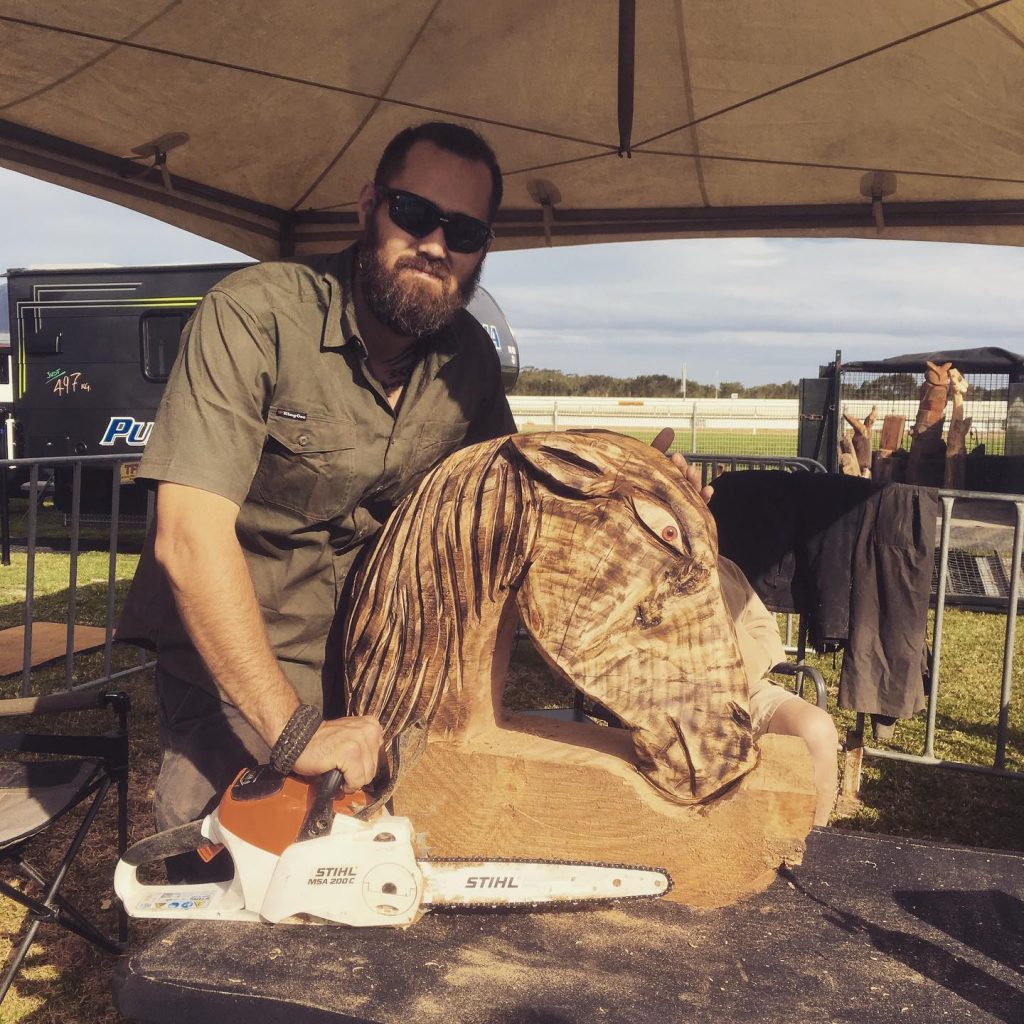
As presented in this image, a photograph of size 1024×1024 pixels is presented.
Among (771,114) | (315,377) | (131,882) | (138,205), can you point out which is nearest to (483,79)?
(771,114)

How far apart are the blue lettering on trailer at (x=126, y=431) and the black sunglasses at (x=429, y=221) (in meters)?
9.58

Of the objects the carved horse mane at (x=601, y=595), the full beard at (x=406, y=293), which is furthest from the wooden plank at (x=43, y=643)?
the carved horse mane at (x=601, y=595)

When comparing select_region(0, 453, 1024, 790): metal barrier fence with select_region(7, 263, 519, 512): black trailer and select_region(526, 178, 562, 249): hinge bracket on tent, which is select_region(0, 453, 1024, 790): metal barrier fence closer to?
select_region(526, 178, 562, 249): hinge bracket on tent

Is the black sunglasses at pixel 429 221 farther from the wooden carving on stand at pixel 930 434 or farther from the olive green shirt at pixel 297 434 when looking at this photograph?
the wooden carving on stand at pixel 930 434

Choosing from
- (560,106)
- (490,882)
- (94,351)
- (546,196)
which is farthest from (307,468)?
(94,351)

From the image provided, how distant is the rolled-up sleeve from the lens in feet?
5.13

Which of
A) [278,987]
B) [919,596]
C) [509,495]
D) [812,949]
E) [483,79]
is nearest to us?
[278,987]

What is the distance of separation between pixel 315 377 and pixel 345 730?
74cm

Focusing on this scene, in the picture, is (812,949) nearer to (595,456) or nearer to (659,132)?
(595,456)

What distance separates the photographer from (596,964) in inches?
48.9

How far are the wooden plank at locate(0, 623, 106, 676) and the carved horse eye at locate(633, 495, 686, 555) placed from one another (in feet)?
16.8

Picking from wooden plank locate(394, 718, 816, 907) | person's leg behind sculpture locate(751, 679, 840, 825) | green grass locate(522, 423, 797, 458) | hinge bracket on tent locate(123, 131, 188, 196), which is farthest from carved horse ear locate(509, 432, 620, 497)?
green grass locate(522, 423, 797, 458)

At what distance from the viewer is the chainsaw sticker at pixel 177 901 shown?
4.34ft

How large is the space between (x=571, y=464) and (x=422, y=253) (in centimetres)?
57
